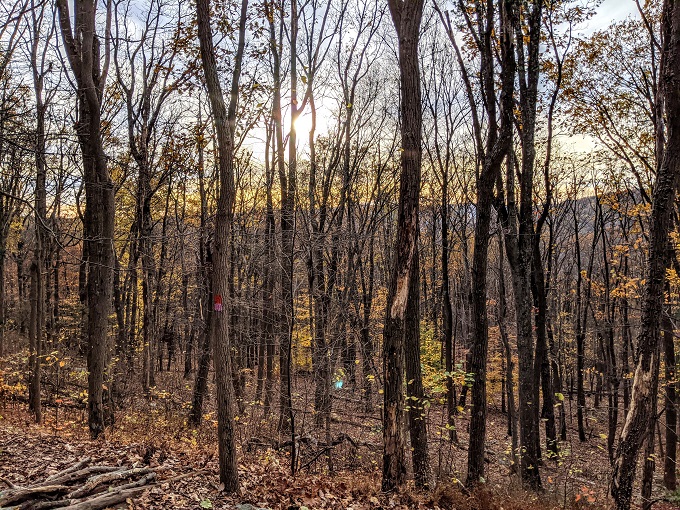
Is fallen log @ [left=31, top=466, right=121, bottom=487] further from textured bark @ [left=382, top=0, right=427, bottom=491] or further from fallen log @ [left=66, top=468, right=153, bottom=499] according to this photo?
textured bark @ [left=382, top=0, right=427, bottom=491]

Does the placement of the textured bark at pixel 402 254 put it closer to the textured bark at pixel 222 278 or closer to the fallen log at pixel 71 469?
the textured bark at pixel 222 278

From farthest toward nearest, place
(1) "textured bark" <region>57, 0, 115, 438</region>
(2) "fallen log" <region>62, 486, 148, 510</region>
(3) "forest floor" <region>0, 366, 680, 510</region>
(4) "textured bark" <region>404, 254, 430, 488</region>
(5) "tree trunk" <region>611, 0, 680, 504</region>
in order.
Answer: (1) "textured bark" <region>57, 0, 115, 438</region>
(4) "textured bark" <region>404, 254, 430, 488</region>
(5) "tree trunk" <region>611, 0, 680, 504</region>
(3) "forest floor" <region>0, 366, 680, 510</region>
(2) "fallen log" <region>62, 486, 148, 510</region>

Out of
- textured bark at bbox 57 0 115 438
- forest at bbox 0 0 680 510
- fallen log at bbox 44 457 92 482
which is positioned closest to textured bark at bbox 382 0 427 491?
forest at bbox 0 0 680 510

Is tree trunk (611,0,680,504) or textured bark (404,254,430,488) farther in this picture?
textured bark (404,254,430,488)

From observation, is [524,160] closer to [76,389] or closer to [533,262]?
[533,262]

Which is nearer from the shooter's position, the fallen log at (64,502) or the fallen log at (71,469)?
the fallen log at (64,502)

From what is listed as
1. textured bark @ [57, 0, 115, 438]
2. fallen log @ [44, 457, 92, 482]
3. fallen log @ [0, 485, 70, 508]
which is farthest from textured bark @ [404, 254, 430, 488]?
textured bark @ [57, 0, 115, 438]

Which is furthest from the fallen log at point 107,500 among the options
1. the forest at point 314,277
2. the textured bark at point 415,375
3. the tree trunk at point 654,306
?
the tree trunk at point 654,306

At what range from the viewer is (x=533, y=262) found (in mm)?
11609

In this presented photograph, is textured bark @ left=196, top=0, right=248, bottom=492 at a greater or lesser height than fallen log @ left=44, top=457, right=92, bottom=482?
greater

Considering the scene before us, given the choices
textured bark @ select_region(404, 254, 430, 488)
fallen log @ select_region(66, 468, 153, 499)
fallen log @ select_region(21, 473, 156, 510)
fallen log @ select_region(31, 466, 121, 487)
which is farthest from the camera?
textured bark @ select_region(404, 254, 430, 488)

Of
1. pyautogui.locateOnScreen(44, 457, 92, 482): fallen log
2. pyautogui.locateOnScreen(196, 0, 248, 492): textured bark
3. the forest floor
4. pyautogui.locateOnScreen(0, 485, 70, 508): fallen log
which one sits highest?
pyautogui.locateOnScreen(196, 0, 248, 492): textured bark

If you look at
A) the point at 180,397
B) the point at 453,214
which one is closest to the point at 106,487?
the point at 180,397

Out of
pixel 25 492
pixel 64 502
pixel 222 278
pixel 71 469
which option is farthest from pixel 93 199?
pixel 64 502
